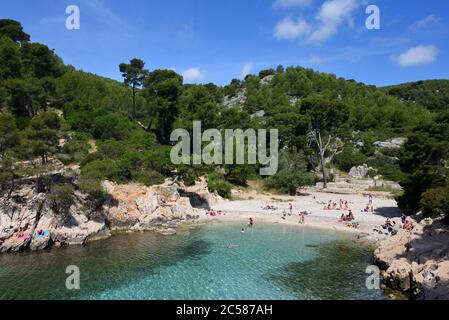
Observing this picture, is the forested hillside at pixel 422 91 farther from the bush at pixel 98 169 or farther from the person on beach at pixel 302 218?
the bush at pixel 98 169

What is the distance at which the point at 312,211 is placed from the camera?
130 feet

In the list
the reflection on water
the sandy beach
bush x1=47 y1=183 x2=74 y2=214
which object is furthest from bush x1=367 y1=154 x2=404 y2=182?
bush x1=47 y1=183 x2=74 y2=214

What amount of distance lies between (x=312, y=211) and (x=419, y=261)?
1945cm

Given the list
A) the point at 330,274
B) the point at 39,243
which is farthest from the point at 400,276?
the point at 39,243

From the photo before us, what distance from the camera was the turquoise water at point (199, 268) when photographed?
752 inches

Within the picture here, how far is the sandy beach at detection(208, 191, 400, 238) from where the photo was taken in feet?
113

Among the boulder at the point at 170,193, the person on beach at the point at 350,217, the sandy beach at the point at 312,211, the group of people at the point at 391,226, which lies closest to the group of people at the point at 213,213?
the sandy beach at the point at 312,211

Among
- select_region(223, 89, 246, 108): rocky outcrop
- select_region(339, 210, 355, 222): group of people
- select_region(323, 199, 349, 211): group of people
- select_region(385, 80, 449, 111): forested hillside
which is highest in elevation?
select_region(385, 80, 449, 111): forested hillside

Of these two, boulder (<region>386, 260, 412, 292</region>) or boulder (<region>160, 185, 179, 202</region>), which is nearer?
boulder (<region>386, 260, 412, 292</region>)

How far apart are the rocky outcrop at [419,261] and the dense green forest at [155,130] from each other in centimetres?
216

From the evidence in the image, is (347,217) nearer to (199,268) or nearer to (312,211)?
(312,211)

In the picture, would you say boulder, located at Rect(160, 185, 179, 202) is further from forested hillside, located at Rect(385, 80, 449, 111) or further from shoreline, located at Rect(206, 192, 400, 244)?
forested hillside, located at Rect(385, 80, 449, 111)

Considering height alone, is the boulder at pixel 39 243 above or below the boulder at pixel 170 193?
below

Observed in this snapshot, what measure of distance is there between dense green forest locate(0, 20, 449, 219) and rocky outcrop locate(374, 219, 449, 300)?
216cm
